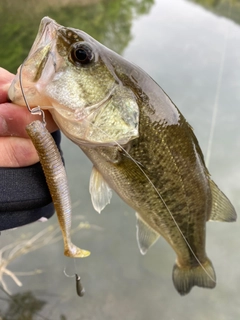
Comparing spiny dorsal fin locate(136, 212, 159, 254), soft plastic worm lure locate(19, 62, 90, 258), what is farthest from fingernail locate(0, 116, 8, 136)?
spiny dorsal fin locate(136, 212, 159, 254)

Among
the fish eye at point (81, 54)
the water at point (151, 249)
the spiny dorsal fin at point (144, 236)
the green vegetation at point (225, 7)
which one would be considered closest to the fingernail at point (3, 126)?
the fish eye at point (81, 54)

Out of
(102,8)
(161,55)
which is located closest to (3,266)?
(161,55)

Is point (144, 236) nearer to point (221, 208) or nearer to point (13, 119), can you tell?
point (221, 208)

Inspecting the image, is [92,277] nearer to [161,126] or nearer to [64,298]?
[64,298]

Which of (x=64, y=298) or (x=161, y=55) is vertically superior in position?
(x=161, y=55)

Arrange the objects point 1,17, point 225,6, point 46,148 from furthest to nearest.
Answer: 1. point 225,6
2. point 1,17
3. point 46,148

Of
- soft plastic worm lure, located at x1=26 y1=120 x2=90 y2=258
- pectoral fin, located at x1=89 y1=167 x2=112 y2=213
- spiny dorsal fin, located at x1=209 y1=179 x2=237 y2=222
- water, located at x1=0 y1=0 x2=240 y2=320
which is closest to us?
soft plastic worm lure, located at x1=26 y1=120 x2=90 y2=258

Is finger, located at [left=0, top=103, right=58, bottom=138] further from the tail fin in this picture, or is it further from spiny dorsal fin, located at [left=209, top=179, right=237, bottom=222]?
the tail fin

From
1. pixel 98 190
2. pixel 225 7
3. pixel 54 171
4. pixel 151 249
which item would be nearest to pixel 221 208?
pixel 98 190
